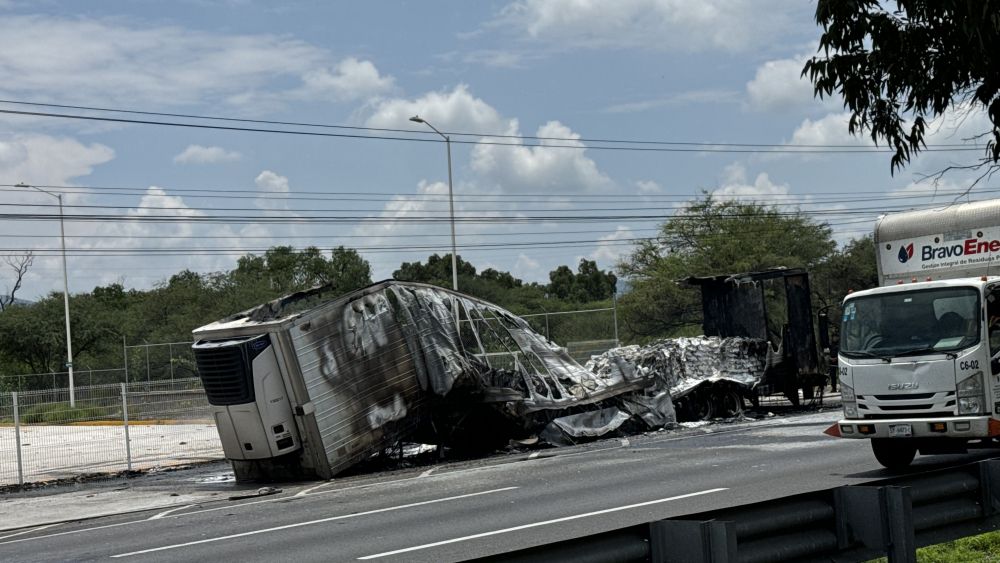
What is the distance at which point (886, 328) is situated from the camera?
12.6 m

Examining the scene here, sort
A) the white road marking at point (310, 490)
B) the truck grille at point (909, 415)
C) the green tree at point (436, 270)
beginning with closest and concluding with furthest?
the truck grille at point (909, 415)
the white road marking at point (310, 490)
the green tree at point (436, 270)

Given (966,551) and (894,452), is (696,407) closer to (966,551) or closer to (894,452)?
(894,452)

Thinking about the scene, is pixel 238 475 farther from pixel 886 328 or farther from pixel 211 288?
pixel 211 288

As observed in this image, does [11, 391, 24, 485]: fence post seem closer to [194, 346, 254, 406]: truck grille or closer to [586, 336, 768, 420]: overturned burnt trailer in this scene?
[194, 346, 254, 406]: truck grille

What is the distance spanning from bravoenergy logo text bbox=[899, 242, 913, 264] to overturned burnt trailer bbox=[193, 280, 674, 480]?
25.0 ft

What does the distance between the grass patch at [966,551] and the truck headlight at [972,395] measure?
9.95ft

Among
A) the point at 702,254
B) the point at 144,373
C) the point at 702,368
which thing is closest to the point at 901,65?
the point at 702,368

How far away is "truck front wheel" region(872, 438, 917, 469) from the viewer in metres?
12.8

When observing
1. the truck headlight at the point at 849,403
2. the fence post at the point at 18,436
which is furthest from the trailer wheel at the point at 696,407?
the fence post at the point at 18,436

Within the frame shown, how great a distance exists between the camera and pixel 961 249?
12.9 metres

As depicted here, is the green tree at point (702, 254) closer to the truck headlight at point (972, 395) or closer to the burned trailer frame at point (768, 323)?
the burned trailer frame at point (768, 323)

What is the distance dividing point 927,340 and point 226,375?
10.2 meters

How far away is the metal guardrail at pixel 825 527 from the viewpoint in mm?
5199

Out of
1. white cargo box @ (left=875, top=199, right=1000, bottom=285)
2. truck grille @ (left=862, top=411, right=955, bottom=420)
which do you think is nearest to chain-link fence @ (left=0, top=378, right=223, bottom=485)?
truck grille @ (left=862, top=411, right=955, bottom=420)
